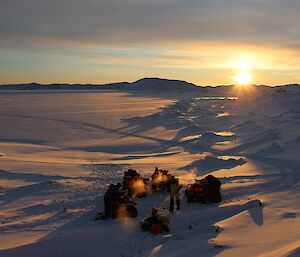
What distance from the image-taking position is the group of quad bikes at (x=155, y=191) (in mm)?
9281

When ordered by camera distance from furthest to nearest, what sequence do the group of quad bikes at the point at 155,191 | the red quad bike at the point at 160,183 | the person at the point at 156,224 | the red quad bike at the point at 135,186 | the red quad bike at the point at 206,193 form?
1. the red quad bike at the point at 160,183
2. the red quad bike at the point at 135,186
3. the red quad bike at the point at 206,193
4. the group of quad bikes at the point at 155,191
5. the person at the point at 156,224

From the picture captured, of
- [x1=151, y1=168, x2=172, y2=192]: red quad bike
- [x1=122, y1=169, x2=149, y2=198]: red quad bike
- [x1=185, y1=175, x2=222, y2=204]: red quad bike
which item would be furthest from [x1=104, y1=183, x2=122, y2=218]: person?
[x1=185, y1=175, x2=222, y2=204]: red quad bike

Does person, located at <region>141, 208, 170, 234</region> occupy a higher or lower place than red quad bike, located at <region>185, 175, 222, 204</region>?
lower

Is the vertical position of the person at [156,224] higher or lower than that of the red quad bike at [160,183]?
lower

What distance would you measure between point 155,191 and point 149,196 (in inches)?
13.9

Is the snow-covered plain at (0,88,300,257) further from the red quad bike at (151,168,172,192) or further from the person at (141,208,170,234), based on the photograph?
the red quad bike at (151,168,172,192)

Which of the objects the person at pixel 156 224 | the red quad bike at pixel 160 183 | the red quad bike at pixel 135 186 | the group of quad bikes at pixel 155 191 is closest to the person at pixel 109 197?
the group of quad bikes at pixel 155 191

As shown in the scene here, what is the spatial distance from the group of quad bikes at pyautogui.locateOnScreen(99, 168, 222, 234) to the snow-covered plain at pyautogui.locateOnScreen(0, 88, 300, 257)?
0.26 meters

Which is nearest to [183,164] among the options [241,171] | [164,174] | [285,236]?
[241,171]

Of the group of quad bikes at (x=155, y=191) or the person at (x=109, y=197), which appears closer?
the group of quad bikes at (x=155, y=191)

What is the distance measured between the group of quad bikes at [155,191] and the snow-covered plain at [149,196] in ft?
0.86

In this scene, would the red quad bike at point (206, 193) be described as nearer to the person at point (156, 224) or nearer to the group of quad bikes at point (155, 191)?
the group of quad bikes at point (155, 191)

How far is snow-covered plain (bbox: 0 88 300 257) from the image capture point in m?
8.22

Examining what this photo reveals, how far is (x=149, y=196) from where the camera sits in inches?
470
